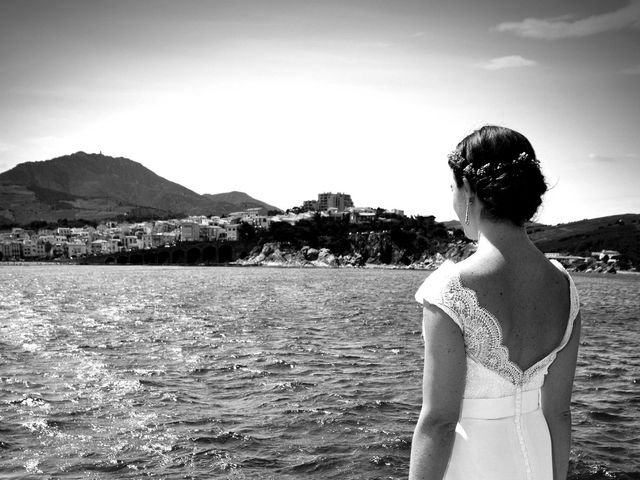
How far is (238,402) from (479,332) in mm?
13999

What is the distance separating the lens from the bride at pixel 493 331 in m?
2.61

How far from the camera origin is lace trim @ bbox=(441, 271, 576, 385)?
259cm

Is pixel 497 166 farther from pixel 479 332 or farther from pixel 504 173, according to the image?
pixel 479 332

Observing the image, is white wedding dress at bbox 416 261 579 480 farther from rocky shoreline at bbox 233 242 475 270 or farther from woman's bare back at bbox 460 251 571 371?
rocky shoreline at bbox 233 242 475 270

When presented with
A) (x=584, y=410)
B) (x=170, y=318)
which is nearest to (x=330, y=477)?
(x=584, y=410)

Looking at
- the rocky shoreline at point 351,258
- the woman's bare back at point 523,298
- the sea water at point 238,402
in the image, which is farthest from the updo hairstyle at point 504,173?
the rocky shoreline at point 351,258

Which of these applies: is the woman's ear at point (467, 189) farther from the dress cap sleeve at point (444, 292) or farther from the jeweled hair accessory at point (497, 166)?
the dress cap sleeve at point (444, 292)

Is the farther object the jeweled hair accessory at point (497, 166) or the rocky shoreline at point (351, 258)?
the rocky shoreline at point (351, 258)

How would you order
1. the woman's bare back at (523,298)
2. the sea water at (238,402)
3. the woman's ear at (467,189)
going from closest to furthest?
the woman's bare back at (523,298), the woman's ear at (467,189), the sea water at (238,402)

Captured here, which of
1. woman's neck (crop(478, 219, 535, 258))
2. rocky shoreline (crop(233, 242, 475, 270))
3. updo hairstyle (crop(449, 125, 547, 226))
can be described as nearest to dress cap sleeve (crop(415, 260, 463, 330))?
woman's neck (crop(478, 219, 535, 258))

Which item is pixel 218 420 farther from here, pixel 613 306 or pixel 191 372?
pixel 613 306

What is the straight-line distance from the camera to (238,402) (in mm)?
15727

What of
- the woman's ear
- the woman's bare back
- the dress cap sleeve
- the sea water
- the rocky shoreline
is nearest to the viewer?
the dress cap sleeve

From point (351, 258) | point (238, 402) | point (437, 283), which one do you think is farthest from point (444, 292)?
point (351, 258)
